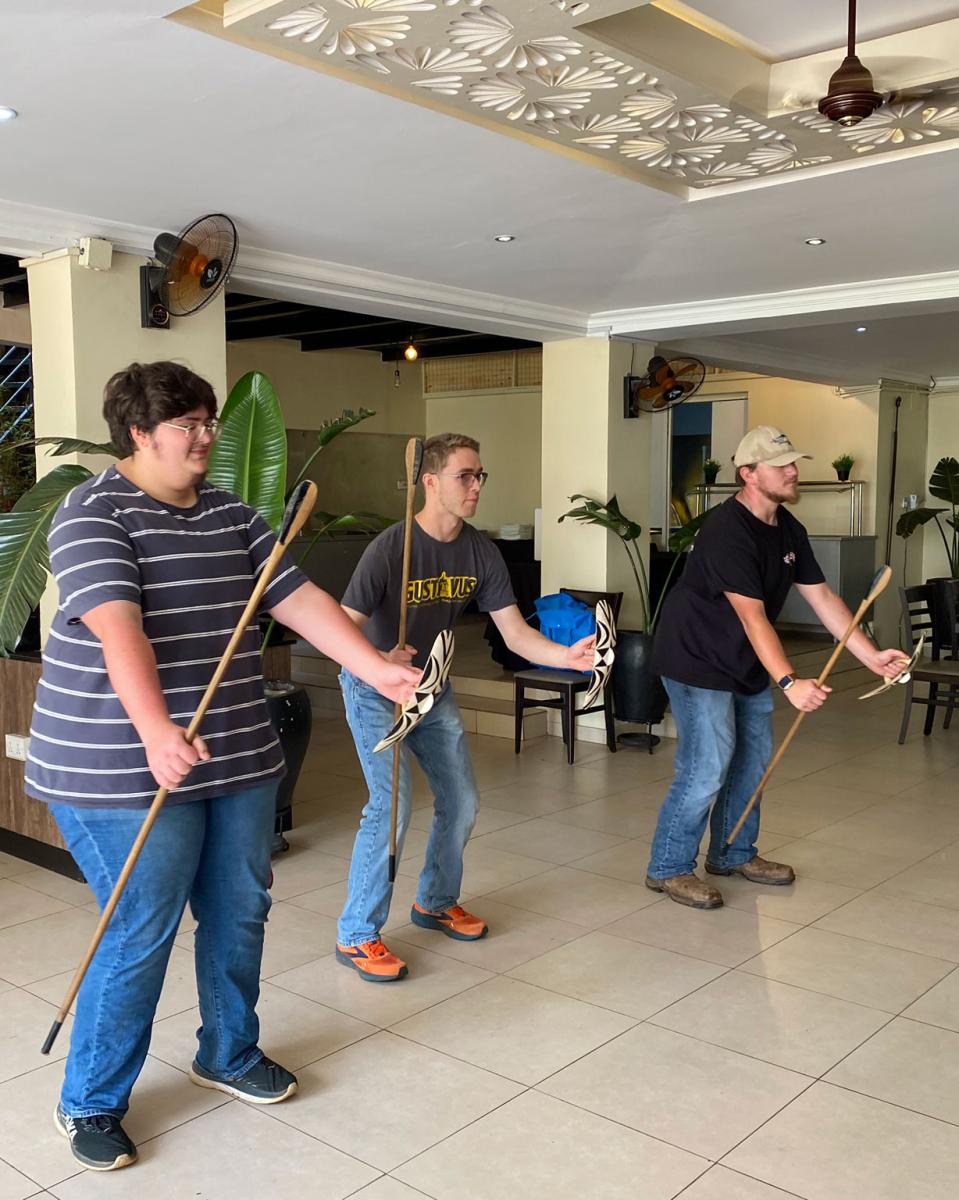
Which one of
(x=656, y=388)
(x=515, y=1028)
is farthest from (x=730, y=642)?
(x=656, y=388)

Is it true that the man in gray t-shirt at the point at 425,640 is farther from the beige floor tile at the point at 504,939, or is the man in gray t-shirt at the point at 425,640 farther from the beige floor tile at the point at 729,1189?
the beige floor tile at the point at 729,1189

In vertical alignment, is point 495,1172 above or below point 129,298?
below

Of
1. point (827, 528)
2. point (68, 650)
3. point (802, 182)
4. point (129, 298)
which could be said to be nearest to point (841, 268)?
point (802, 182)

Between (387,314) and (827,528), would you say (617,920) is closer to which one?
(387,314)

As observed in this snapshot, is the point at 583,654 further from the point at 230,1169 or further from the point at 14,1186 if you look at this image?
the point at 14,1186

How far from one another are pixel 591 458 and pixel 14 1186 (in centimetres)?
545

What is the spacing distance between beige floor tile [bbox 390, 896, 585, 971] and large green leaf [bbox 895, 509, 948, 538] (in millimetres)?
7692

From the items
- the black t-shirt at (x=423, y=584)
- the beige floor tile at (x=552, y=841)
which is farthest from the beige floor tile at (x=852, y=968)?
the black t-shirt at (x=423, y=584)

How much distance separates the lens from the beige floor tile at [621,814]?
16.8 ft

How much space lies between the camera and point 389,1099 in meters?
2.79

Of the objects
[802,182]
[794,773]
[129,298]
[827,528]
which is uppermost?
[802,182]

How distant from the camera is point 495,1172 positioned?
8.15 feet

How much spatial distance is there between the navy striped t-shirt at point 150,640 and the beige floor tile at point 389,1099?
840 millimetres

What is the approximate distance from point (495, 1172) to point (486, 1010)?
81 centimetres
